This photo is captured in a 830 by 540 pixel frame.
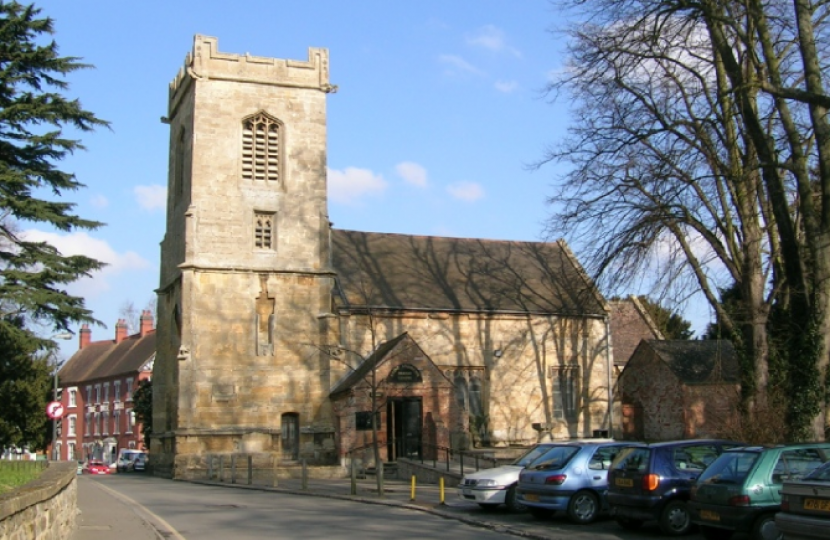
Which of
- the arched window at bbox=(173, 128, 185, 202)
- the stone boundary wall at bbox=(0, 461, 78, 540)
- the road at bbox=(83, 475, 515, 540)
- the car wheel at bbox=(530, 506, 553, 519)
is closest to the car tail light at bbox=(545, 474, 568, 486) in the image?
the car wheel at bbox=(530, 506, 553, 519)

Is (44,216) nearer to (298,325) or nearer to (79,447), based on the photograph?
(298,325)

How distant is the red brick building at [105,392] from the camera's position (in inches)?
2872

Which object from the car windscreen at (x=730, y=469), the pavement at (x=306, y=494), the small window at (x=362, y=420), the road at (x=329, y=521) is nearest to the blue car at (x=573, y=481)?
the road at (x=329, y=521)

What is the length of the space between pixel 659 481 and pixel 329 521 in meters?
6.92

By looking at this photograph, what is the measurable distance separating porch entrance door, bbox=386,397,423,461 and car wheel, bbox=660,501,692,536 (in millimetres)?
21013

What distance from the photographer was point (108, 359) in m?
81.6

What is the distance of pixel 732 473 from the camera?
14328 mm

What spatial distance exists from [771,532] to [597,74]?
39.9 feet

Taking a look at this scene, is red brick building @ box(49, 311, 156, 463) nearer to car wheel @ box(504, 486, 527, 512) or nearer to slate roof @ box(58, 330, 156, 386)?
slate roof @ box(58, 330, 156, 386)

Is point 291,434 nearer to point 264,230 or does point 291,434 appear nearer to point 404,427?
point 404,427

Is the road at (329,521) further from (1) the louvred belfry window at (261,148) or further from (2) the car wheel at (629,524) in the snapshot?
(1) the louvred belfry window at (261,148)

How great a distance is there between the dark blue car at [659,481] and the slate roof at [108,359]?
55.3m

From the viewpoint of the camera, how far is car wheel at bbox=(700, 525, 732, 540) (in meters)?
14.8

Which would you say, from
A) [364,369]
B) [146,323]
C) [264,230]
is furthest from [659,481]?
[146,323]
